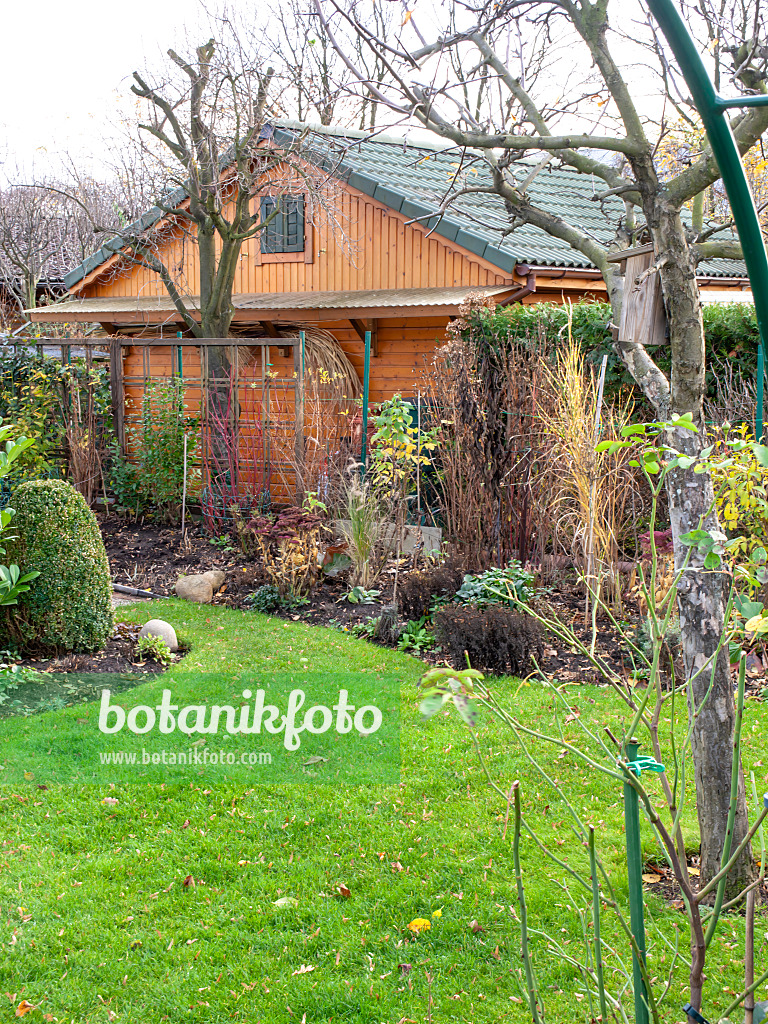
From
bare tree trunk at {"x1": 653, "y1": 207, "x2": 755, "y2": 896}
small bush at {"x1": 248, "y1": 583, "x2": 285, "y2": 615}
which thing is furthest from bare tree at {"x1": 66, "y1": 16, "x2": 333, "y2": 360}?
bare tree trunk at {"x1": 653, "y1": 207, "x2": 755, "y2": 896}

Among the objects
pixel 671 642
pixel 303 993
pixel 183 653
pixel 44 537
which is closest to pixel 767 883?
pixel 303 993

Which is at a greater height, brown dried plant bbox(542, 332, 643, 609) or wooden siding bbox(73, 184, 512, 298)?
wooden siding bbox(73, 184, 512, 298)

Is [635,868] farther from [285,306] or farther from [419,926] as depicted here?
[285,306]

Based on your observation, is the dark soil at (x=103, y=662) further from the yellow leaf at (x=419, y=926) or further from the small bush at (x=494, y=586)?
the yellow leaf at (x=419, y=926)

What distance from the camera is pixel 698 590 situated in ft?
10.3

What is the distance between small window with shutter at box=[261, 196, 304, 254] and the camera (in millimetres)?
13922

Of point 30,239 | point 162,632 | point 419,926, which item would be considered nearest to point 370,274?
point 162,632

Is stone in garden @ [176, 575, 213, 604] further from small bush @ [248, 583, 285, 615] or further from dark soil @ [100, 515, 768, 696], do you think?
small bush @ [248, 583, 285, 615]

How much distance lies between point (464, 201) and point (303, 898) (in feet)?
38.1

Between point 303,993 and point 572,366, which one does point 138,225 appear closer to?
point 572,366

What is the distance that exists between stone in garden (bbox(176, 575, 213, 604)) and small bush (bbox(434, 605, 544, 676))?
2.88 meters

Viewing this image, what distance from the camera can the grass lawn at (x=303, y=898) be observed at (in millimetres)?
2816

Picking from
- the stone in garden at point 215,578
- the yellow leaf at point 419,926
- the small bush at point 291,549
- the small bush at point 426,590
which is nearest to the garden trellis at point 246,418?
the small bush at point 291,549

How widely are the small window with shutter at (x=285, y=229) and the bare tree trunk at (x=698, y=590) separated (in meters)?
11.5
